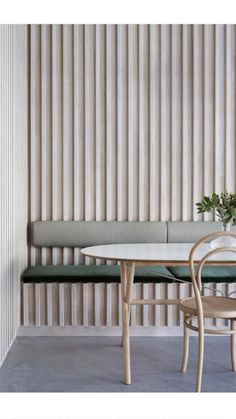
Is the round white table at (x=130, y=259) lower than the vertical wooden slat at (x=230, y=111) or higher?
lower

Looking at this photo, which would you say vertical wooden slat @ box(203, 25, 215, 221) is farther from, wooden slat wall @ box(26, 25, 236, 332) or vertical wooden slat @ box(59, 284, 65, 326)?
vertical wooden slat @ box(59, 284, 65, 326)

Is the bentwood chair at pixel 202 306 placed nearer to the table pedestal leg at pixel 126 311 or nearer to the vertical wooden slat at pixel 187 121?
the table pedestal leg at pixel 126 311

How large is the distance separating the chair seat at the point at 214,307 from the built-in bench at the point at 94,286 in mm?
983

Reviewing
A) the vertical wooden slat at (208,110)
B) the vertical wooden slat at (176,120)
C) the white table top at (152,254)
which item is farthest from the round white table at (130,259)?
the vertical wooden slat at (208,110)

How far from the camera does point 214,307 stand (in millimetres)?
2918

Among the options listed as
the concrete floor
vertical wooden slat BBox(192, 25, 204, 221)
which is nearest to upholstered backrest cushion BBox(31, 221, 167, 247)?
vertical wooden slat BBox(192, 25, 204, 221)

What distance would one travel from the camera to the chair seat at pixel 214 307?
279 centimetres

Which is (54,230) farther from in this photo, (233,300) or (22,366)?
(233,300)

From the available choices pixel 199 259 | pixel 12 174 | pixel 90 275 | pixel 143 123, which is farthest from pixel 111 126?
pixel 199 259

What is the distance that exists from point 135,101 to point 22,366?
2.46 metres

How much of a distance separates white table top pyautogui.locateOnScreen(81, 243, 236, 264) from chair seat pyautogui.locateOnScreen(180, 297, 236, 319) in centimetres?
28

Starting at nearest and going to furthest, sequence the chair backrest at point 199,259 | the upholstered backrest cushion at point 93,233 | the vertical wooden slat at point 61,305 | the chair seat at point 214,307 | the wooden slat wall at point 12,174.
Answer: the chair backrest at point 199,259, the chair seat at point 214,307, the wooden slat wall at point 12,174, the vertical wooden slat at point 61,305, the upholstered backrest cushion at point 93,233

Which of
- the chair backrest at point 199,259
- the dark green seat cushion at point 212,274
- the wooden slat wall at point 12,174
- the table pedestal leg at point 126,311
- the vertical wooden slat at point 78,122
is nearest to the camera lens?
the chair backrest at point 199,259

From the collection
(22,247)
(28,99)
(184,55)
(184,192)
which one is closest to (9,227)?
(22,247)
